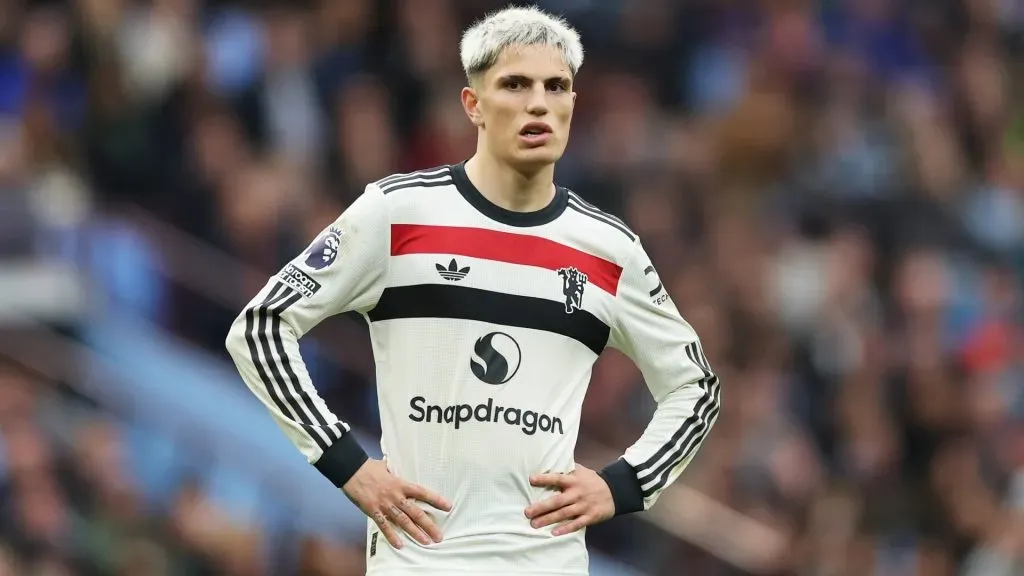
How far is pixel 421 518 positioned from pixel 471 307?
0.67 meters

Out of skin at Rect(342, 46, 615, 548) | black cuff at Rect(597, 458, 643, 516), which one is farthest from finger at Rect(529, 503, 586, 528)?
black cuff at Rect(597, 458, 643, 516)

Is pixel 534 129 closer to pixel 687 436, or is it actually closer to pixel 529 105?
pixel 529 105

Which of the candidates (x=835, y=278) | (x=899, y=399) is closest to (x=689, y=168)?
(x=835, y=278)

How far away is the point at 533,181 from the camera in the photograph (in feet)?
20.2

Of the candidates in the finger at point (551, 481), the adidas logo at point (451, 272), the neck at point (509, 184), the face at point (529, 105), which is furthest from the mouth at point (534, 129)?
the finger at point (551, 481)

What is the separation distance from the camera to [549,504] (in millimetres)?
6012

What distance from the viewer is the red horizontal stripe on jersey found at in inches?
238

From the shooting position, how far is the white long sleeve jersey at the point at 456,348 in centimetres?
591

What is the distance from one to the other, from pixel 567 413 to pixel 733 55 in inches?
394

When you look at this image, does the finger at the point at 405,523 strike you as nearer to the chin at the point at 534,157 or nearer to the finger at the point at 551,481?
the finger at the point at 551,481

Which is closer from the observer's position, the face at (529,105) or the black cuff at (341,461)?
the black cuff at (341,461)

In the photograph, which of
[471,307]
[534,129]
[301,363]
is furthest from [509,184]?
[301,363]

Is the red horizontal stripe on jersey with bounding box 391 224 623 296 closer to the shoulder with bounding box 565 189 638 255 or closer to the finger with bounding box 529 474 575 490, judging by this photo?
the shoulder with bounding box 565 189 638 255

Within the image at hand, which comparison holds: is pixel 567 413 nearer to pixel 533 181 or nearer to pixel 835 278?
pixel 533 181
